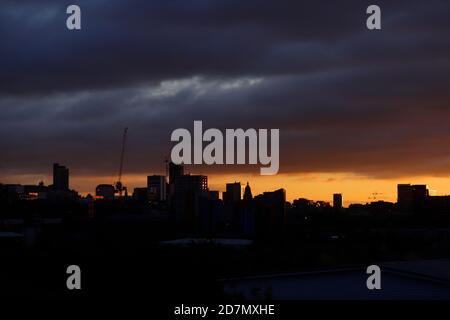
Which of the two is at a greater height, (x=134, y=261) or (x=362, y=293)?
(x=134, y=261)

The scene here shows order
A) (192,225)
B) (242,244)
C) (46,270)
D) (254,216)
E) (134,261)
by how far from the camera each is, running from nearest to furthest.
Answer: (134,261) < (46,270) < (242,244) < (254,216) < (192,225)

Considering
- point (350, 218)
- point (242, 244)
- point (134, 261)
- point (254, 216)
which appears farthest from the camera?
point (350, 218)

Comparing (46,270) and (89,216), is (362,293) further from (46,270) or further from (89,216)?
(89,216)

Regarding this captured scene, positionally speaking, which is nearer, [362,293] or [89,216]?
[362,293]
